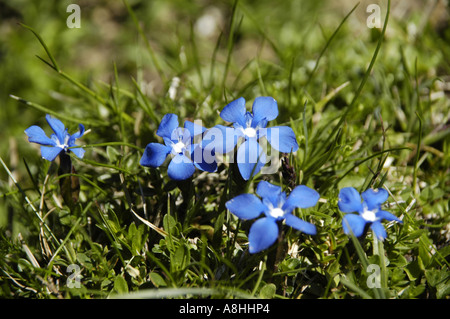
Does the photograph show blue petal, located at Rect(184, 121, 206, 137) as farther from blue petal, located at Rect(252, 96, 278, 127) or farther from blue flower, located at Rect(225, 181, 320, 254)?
blue flower, located at Rect(225, 181, 320, 254)

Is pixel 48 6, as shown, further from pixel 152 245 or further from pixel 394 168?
pixel 394 168

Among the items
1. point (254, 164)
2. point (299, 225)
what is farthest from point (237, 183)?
point (299, 225)

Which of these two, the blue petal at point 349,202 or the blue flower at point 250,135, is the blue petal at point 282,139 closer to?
the blue flower at point 250,135

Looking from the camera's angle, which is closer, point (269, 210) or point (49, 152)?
point (269, 210)

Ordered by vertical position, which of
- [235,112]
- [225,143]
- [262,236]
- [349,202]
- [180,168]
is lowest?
[262,236]

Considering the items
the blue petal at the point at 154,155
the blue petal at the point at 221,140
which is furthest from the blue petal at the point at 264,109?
the blue petal at the point at 154,155

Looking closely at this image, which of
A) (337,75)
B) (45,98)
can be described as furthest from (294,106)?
(45,98)

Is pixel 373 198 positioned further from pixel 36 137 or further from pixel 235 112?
pixel 36 137
